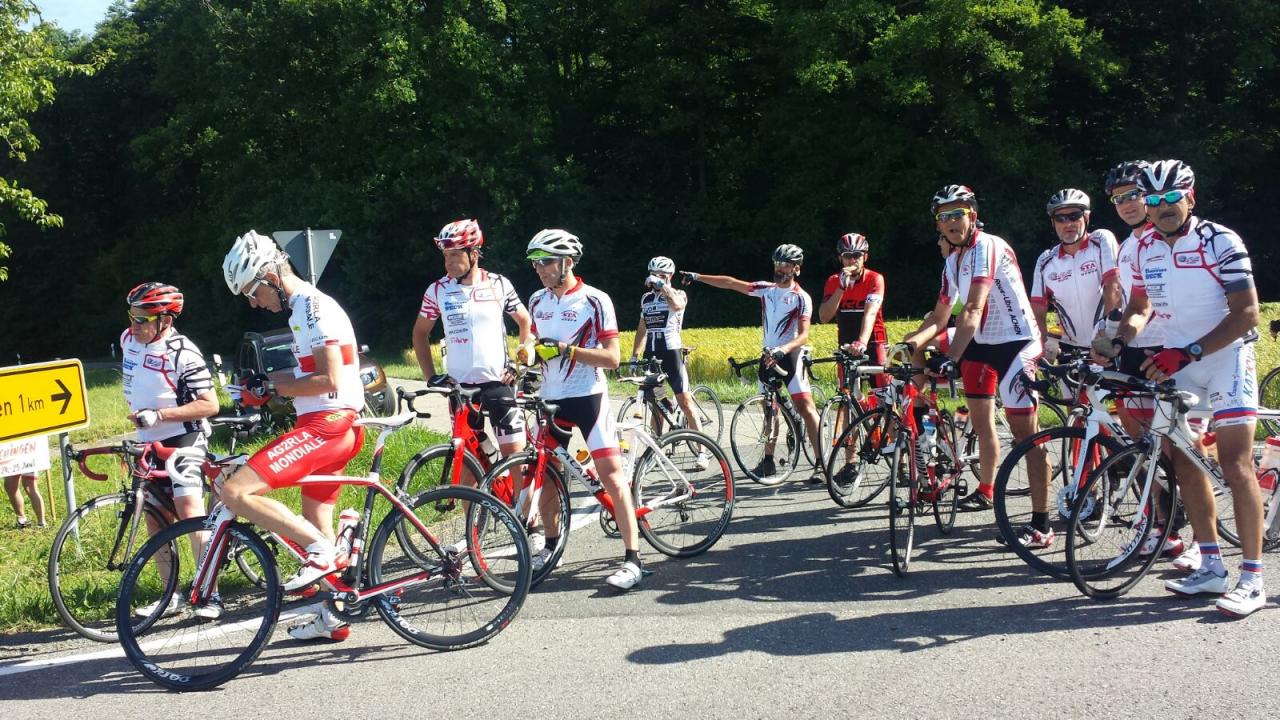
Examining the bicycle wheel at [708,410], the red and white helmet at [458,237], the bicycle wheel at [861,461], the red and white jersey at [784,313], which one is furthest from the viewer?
the bicycle wheel at [708,410]

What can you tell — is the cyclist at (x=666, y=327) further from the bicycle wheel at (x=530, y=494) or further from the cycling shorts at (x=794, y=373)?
the bicycle wheel at (x=530, y=494)

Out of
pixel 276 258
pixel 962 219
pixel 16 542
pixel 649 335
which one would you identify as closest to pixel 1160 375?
pixel 962 219

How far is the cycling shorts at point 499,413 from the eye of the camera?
655 centimetres

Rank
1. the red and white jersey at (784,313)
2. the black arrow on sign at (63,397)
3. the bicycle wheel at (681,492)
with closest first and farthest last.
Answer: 1. the bicycle wheel at (681,492)
2. the black arrow on sign at (63,397)
3. the red and white jersey at (784,313)

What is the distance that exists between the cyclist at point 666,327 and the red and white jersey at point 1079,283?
342 cm

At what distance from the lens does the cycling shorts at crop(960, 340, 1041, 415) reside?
646cm

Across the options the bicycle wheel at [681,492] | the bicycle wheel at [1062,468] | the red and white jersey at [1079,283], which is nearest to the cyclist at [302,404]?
the bicycle wheel at [681,492]

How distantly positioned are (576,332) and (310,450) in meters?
1.77

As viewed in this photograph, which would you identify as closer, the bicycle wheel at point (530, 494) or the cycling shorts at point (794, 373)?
the bicycle wheel at point (530, 494)

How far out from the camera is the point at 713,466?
6395 mm

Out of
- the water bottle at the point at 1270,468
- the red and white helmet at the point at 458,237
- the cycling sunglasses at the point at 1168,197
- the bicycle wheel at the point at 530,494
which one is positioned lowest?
the water bottle at the point at 1270,468

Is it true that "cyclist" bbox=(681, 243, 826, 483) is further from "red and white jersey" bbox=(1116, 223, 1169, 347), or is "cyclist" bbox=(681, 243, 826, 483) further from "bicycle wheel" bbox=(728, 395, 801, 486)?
"red and white jersey" bbox=(1116, 223, 1169, 347)

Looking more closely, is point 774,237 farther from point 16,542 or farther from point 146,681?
point 146,681

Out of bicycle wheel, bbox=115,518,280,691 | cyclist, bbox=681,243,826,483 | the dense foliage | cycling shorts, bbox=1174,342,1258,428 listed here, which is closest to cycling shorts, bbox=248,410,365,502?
bicycle wheel, bbox=115,518,280,691
